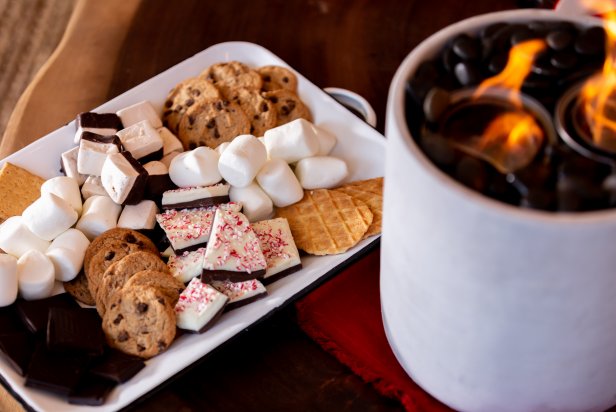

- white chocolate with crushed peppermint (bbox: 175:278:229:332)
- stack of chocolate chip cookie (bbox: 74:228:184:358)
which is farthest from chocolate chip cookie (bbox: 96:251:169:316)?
white chocolate with crushed peppermint (bbox: 175:278:229:332)

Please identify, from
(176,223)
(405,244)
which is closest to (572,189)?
(405,244)

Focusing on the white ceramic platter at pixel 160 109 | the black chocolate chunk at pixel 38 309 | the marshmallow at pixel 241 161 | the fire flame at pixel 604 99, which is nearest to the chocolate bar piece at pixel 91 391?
the white ceramic platter at pixel 160 109

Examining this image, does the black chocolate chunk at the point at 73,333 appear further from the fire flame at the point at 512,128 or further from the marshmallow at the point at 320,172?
the fire flame at the point at 512,128

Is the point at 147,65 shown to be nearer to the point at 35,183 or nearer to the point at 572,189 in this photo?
the point at 35,183

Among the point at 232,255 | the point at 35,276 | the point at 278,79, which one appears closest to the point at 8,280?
the point at 35,276

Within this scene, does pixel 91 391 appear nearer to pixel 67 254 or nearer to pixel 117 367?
pixel 117 367

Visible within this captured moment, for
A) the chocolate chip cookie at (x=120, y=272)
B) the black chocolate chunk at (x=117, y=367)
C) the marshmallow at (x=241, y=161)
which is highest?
the marshmallow at (x=241, y=161)
